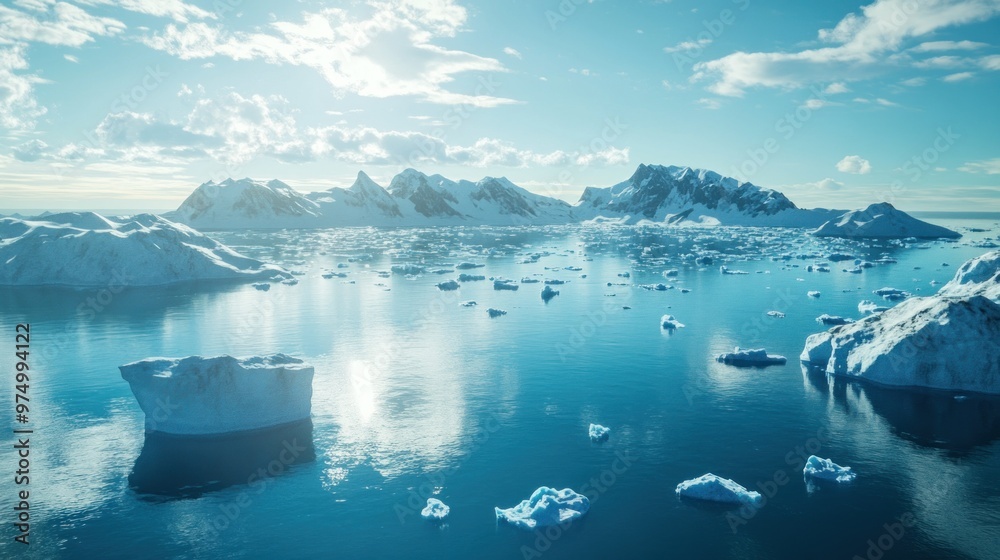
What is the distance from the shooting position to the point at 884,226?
137 metres

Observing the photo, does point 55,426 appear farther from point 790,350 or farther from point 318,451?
point 790,350

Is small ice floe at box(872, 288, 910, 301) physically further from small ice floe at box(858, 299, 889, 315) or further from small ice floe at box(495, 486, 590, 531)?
small ice floe at box(495, 486, 590, 531)

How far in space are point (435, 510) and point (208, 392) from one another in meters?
10.9

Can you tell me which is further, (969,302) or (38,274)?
(38,274)

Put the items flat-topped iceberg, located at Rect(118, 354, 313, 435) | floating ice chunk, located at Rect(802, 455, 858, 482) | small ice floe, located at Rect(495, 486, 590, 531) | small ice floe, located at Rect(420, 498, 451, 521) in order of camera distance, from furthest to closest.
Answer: flat-topped iceberg, located at Rect(118, 354, 313, 435), floating ice chunk, located at Rect(802, 455, 858, 482), small ice floe, located at Rect(420, 498, 451, 521), small ice floe, located at Rect(495, 486, 590, 531)

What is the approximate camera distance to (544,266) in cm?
7812

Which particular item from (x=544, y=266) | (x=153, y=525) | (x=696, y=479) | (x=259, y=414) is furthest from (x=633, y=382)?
(x=544, y=266)

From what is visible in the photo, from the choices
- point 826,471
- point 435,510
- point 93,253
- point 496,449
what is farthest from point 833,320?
point 93,253

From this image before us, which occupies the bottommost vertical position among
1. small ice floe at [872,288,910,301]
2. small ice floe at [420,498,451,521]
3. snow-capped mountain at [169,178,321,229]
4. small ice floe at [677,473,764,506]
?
small ice floe at [420,498,451,521]

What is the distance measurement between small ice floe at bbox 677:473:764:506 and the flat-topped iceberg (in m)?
14.3

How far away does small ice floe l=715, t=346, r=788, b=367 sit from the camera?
30656 mm

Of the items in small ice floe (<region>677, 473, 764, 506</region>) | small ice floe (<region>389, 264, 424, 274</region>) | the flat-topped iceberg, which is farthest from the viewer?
small ice floe (<region>389, 264, 424, 274</region>)

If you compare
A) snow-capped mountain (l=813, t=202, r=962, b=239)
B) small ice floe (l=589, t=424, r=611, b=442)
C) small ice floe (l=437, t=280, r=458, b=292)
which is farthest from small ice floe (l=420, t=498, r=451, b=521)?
snow-capped mountain (l=813, t=202, r=962, b=239)

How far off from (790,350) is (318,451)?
2626 centimetres
